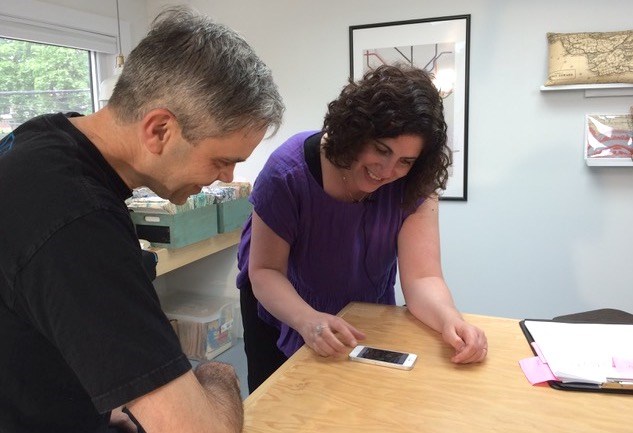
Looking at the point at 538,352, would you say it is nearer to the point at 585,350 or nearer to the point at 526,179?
Answer: the point at 585,350

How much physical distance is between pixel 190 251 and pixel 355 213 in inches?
61.5

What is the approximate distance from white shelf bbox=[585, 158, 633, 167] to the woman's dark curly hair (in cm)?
136

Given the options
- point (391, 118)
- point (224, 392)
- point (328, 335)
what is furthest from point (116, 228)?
point (391, 118)

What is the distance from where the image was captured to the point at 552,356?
109 cm

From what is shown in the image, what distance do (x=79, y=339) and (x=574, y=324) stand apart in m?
1.13

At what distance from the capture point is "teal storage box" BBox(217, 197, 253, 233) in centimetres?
285

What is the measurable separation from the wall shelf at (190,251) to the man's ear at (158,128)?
1847 millimetres

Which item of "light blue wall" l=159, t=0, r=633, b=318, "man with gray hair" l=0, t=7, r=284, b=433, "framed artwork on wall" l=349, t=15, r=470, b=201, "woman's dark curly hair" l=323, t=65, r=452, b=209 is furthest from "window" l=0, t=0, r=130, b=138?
"man with gray hair" l=0, t=7, r=284, b=433

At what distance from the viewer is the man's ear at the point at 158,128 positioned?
0.72 m

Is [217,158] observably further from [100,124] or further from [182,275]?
[182,275]

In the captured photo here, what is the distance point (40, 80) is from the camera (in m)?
2.71

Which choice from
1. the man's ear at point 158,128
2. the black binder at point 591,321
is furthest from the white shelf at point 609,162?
the man's ear at point 158,128

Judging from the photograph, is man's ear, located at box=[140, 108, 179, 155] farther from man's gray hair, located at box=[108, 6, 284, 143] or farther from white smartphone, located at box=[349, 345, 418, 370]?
white smartphone, located at box=[349, 345, 418, 370]

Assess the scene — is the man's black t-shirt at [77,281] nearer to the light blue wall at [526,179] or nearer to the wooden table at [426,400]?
the wooden table at [426,400]
